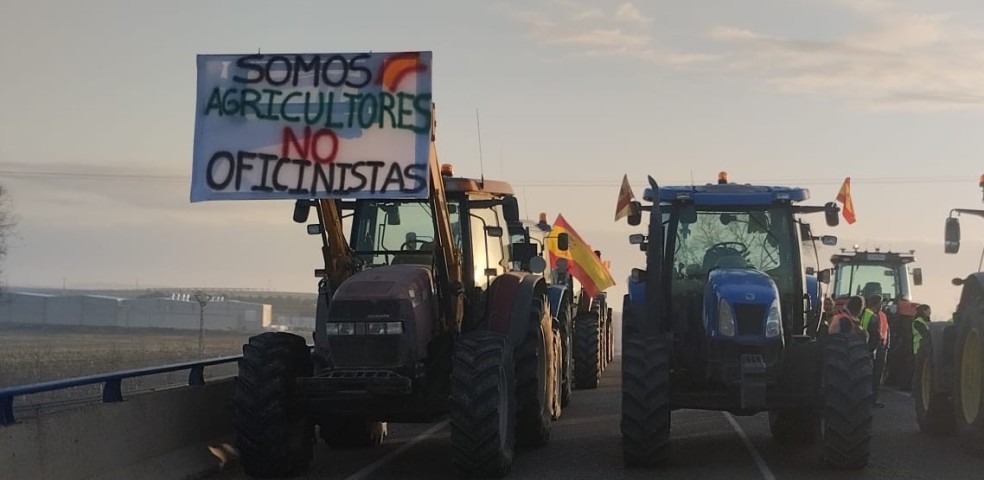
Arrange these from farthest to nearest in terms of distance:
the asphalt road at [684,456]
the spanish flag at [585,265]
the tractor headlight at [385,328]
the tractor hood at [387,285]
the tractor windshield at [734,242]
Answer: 1. the spanish flag at [585,265]
2. the tractor windshield at [734,242]
3. the asphalt road at [684,456]
4. the tractor hood at [387,285]
5. the tractor headlight at [385,328]

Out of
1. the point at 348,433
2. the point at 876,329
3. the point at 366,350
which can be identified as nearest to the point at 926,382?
the point at 876,329

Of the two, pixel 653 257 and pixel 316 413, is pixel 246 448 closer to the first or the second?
pixel 316 413

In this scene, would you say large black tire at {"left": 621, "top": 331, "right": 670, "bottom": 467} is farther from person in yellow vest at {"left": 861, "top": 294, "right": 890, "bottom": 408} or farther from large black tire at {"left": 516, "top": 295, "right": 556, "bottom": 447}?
person in yellow vest at {"left": 861, "top": 294, "right": 890, "bottom": 408}

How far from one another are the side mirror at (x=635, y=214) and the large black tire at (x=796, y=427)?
2.79 metres

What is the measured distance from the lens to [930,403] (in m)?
16.8

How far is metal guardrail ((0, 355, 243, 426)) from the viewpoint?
32.0ft

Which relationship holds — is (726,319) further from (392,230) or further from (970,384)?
(970,384)

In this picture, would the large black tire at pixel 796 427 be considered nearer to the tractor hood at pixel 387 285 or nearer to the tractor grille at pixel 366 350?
the tractor hood at pixel 387 285

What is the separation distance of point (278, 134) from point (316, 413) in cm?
262

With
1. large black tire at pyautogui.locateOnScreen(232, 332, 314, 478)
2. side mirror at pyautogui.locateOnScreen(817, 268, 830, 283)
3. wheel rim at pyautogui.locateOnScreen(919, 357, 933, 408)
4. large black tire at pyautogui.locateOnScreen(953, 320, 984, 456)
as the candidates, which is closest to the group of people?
wheel rim at pyautogui.locateOnScreen(919, 357, 933, 408)

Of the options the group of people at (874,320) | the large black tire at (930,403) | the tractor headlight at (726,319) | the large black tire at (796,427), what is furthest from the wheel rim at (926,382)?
the tractor headlight at (726,319)

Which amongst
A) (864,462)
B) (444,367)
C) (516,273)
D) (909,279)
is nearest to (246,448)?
(444,367)

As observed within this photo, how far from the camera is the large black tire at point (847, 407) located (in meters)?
12.9

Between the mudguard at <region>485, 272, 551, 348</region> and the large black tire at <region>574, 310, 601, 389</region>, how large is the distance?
1084 cm
